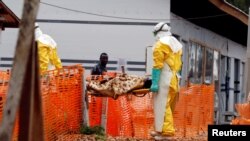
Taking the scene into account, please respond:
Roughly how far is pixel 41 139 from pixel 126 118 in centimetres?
911

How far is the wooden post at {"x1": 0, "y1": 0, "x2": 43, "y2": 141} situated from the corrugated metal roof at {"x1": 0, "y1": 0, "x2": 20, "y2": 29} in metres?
12.3

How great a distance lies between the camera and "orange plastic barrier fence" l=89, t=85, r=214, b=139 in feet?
47.1

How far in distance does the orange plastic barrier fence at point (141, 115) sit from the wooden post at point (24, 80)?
8519 mm

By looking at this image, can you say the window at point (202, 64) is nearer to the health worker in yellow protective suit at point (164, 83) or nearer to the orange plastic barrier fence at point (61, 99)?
the health worker in yellow protective suit at point (164, 83)

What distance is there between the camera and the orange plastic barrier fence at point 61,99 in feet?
35.2

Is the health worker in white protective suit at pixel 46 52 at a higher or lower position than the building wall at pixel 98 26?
lower

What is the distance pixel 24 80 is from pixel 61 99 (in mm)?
6347

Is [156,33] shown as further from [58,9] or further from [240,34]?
[240,34]

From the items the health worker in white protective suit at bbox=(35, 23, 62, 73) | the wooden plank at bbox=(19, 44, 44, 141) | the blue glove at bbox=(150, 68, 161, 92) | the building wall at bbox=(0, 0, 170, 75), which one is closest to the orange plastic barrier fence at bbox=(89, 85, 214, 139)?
the health worker in white protective suit at bbox=(35, 23, 62, 73)

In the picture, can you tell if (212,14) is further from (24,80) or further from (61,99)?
(24,80)

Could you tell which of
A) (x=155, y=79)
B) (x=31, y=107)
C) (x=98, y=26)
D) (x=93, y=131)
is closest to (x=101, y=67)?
(x=98, y=26)

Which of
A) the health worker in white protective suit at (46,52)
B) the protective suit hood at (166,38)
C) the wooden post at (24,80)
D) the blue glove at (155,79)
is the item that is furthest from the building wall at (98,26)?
the wooden post at (24,80)

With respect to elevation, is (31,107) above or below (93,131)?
above

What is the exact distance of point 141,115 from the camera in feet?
48.5
